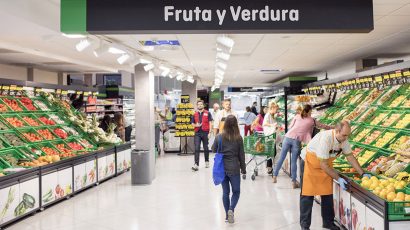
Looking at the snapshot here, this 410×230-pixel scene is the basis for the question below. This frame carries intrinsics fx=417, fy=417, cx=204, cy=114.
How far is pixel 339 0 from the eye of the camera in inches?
141

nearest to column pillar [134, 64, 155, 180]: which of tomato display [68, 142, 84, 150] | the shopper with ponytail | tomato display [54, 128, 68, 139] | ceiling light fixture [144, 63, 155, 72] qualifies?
ceiling light fixture [144, 63, 155, 72]

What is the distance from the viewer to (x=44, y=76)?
1359 centimetres

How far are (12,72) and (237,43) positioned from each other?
7.45 m

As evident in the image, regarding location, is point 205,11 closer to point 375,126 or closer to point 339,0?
point 339,0

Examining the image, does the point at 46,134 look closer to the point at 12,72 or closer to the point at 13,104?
the point at 13,104

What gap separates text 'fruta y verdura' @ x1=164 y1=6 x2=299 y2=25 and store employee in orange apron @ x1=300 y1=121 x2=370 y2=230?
2.09 m

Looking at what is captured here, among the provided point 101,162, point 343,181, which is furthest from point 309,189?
point 101,162

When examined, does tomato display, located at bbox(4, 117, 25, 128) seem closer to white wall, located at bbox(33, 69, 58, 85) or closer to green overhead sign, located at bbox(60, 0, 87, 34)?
white wall, located at bbox(33, 69, 58, 85)

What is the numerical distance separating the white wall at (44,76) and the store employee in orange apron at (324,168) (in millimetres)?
9895

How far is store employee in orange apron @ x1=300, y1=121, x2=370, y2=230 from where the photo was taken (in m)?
5.16

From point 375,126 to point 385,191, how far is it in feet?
9.71

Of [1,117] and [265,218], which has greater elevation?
[1,117]

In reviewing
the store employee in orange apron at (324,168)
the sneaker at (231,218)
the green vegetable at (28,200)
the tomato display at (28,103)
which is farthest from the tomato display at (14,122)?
the store employee in orange apron at (324,168)

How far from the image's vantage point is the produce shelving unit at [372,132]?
4.21 m
